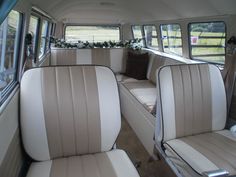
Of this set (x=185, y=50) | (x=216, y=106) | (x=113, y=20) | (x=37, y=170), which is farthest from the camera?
(x=113, y=20)

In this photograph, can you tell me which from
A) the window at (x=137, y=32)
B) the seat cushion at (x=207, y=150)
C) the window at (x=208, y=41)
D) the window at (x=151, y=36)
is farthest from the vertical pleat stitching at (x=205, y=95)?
the window at (x=137, y=32)

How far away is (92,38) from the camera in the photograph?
5918mm

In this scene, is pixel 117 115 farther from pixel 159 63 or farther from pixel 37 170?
pixel 159 63

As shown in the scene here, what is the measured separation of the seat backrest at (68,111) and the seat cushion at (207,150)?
1.47 feet

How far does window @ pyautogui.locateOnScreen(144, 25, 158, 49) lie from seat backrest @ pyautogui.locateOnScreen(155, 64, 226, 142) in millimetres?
2949

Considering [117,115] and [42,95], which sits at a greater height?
[42,95]

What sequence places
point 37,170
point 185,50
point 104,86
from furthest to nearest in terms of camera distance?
point 185,50, point 104,86, point 37,170

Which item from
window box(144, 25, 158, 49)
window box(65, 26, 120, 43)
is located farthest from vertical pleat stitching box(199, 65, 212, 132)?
window box(65, 26, 120, 43)

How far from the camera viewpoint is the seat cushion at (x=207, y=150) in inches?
52.7

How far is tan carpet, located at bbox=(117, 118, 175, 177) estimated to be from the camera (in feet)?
6.68

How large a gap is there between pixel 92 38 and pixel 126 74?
2.14 metres

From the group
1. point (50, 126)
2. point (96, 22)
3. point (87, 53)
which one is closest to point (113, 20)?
point (96, 22)

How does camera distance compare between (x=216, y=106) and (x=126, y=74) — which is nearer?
(x=216, y=106)

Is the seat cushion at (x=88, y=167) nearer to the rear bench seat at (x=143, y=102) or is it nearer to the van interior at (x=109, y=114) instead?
the van interior at (x=109, y=114)
